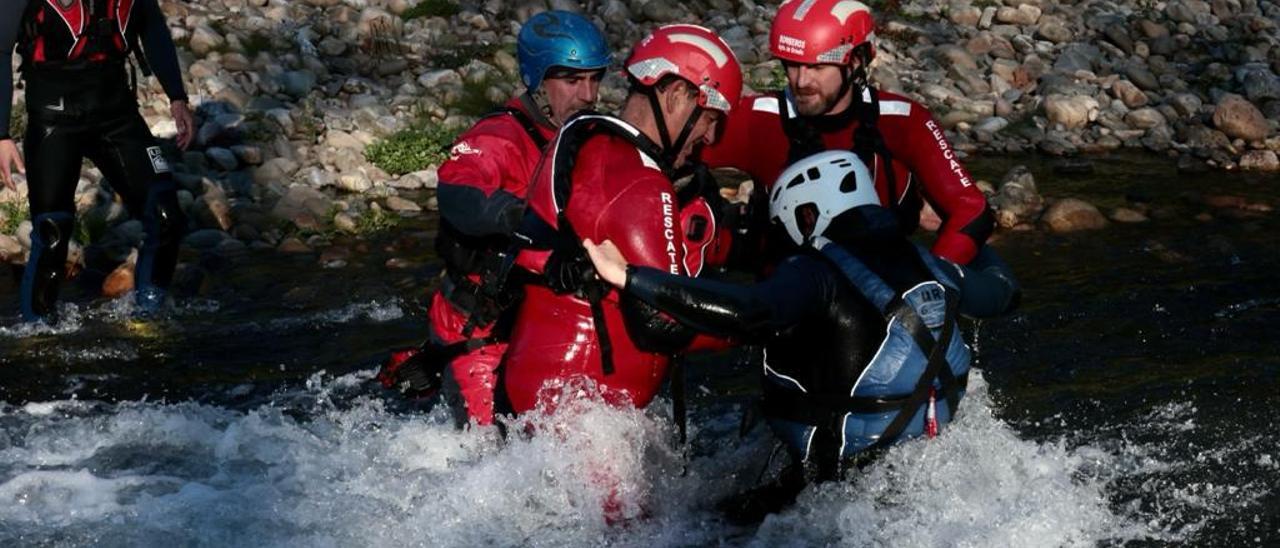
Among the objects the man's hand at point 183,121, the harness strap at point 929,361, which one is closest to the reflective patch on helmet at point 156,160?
the man's hand at point 183,121

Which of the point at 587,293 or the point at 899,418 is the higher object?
the point at 587,293

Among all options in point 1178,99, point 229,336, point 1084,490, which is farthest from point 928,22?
point 1084,490

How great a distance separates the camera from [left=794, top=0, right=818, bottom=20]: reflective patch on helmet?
23.5ft

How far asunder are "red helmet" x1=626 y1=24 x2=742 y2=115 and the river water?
1.21m

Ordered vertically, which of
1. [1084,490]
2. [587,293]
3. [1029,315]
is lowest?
[1029,315]

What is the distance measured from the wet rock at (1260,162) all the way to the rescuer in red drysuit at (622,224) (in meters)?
10.0

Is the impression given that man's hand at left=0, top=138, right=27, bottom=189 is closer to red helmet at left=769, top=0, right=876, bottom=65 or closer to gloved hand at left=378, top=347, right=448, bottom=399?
gloved hand at left=378, top=347, right=448, bottom=399

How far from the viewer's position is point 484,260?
22.8ft

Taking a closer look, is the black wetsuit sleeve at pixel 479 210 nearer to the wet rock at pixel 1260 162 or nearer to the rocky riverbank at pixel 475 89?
the rocky riverbank at pixel 475 89

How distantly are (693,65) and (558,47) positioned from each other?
1462 mm

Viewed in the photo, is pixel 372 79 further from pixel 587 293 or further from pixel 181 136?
pixel 587 293

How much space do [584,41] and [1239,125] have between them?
33.3 feet

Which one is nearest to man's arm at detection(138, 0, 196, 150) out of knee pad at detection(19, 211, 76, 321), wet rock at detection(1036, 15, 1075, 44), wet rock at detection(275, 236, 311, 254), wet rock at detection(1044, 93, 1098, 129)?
knee pad at detection(19, 211, 76, 321)

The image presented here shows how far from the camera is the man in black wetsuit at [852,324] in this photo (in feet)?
19.8
